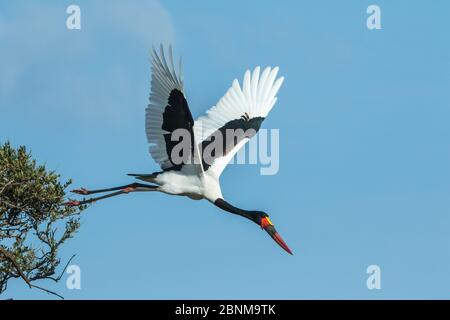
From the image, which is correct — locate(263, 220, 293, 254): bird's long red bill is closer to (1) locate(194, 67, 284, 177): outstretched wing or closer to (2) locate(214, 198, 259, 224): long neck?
(2) locate(214, 198, 259, 224): long neck

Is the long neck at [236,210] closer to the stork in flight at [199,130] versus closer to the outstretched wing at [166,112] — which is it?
the stork in flight at [199,130]

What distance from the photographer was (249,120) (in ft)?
85.3

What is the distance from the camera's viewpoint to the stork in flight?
2091 centimetres

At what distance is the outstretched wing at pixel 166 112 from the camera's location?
67.7 feet

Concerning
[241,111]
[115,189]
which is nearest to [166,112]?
[115,189]

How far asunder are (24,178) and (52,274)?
206 cm

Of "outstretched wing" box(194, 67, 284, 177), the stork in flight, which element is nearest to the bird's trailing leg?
the stork in flight

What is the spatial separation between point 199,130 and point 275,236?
363cm

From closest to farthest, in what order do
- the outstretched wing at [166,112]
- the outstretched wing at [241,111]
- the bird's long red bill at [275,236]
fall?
the outstretched wing at [166,112], the bird's long red bill at [275,236], the outstretched wing at [241,111]

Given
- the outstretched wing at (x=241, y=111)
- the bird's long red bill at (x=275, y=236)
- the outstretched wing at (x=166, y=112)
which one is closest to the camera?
the outstretched wing at (x=166, y=112)

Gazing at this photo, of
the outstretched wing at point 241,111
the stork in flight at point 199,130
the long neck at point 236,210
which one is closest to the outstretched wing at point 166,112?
the stork in flight at point 199,130

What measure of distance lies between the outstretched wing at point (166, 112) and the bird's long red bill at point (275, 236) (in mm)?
2193
